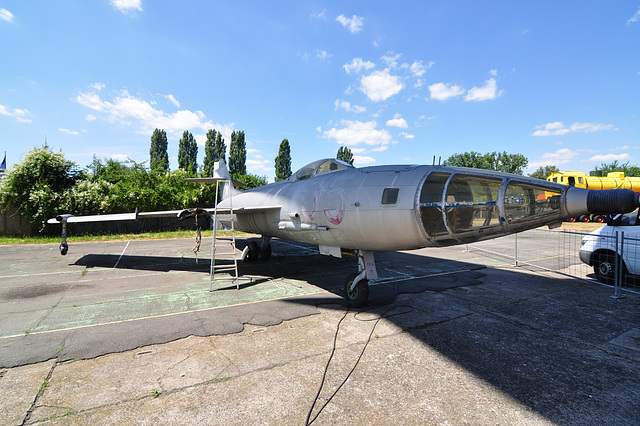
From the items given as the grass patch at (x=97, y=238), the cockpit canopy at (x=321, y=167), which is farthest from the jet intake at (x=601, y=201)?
the grass patch at (x=97, y=238)

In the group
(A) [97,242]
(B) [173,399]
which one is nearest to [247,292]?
(B) [173,399]

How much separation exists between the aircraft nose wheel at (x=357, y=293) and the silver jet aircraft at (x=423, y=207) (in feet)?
0.07

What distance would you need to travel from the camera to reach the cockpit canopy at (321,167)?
305 inches

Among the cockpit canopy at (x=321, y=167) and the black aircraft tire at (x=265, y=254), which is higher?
the cockpit canopy at (x=321, y=167)

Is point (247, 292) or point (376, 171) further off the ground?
point (376, 171)

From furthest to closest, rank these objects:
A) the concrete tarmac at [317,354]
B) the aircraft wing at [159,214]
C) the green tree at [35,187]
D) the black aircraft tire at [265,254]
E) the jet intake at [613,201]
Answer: the green tree at [35,187]
the black aircraft tire at [265,254]
the aircraft wing at [159,214]
the jet intake at [613,201]
the concrete tarmac at [317,354]

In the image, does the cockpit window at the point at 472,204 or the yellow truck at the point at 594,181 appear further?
the yellow truck at the point at 594,181

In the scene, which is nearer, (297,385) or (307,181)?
(297,385)

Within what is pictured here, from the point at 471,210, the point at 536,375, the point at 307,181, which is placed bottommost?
the point at 536,375

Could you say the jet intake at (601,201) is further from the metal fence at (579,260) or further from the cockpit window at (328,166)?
the cockpit window at (328,166)

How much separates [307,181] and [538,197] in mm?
5085

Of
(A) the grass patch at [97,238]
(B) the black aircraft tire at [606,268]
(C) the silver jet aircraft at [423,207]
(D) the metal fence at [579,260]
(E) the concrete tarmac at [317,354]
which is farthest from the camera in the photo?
(A) the grass patch at [97,238]

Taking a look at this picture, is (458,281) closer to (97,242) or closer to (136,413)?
(136,413)

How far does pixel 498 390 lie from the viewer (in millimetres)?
3615
